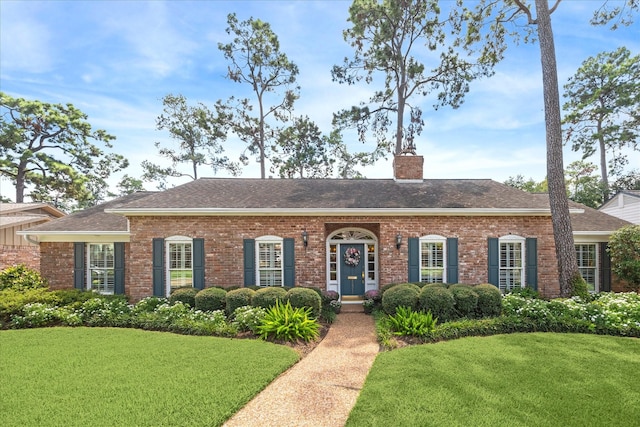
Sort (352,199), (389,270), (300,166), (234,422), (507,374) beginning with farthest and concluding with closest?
(300,166)
(352,199)
(389,270)
(507,374)
(234,422)

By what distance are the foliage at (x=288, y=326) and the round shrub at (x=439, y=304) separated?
303 centimetres

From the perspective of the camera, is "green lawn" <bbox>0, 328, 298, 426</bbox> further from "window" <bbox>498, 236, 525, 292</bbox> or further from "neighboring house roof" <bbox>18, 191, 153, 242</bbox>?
"window" <bbox>498, 236, 525, 292</bbox>

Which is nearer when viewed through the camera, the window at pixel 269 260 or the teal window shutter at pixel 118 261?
the window at pixel 269 260

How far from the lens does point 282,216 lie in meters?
11.0

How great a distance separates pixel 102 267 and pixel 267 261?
622cm

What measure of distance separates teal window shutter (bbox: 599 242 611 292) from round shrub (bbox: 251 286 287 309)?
1169 cm

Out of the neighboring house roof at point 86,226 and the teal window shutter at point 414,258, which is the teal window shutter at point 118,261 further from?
the teal window shutter at point 414,258

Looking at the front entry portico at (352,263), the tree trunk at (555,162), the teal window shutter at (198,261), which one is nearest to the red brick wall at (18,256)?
the teal window shutter at (198,261)

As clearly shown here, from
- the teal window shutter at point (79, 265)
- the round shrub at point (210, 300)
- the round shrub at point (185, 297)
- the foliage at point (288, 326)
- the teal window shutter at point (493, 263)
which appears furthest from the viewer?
the teal window shutter at point (79, 265)

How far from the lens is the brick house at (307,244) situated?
10.8 metres

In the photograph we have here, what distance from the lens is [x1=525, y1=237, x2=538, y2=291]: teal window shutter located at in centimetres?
1107

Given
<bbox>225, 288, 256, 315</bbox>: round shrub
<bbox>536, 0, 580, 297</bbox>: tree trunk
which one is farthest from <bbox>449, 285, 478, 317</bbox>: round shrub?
<bbox>225, 288, 256, 315</bbox>: round shrub

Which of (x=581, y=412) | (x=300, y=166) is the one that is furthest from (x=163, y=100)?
(x=581, y=412)

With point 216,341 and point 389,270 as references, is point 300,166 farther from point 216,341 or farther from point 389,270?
point 216,341
